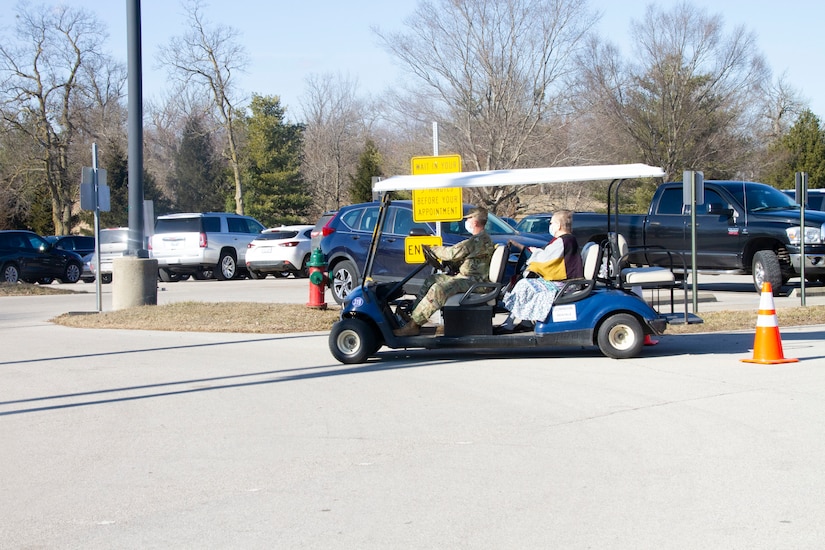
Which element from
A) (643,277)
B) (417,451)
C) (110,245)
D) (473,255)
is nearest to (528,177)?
(473,255)

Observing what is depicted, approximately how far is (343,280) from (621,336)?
7659mm

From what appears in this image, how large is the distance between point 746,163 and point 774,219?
105 ft

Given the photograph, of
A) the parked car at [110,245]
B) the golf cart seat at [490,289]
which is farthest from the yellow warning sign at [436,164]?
the parked car at [110,245]

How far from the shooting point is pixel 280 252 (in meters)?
26.4

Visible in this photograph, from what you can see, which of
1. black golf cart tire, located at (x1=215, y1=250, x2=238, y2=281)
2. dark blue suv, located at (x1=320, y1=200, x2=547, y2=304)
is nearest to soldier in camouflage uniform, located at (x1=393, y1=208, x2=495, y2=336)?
dark blue suv, located at (x1=320, y1=200, x2=547, y2=304)

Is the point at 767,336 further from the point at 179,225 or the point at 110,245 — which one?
the point at 110,245

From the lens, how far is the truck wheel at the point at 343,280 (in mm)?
17188

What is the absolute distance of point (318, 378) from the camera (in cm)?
986

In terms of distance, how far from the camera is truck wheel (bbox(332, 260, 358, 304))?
17188 mm

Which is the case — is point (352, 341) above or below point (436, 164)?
below

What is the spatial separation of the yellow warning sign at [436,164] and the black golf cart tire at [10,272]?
19.3m

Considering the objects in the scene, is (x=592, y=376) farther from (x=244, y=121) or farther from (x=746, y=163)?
(x=244, y=121)

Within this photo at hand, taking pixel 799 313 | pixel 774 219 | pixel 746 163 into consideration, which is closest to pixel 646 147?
pixel 746 163

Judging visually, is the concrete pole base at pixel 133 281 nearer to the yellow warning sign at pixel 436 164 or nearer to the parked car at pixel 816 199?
the yellow warning sign at pixel 436 164
